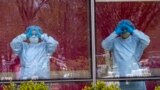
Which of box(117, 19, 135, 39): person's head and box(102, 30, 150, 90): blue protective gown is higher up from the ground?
box(117, 19, 135, 39): person's head

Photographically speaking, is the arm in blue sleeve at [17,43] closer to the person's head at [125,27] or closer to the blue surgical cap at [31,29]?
the blue surgical cap at [31,29]

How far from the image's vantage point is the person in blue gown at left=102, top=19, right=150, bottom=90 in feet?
31.0

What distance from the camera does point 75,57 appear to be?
9.52 m

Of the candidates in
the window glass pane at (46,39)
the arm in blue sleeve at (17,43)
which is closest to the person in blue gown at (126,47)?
the window glass pane at (46,39)

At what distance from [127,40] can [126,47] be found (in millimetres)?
109

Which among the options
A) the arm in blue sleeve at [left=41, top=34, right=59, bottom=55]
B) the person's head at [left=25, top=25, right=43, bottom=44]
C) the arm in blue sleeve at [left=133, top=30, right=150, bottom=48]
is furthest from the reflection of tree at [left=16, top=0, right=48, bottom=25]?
the arm in blue sleeve at [left=133, top=30, right=150, bottom=48]

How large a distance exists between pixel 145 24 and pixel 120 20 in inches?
15.8

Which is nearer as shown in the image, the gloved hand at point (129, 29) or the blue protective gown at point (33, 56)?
the blue protective gown at point (33, 56)

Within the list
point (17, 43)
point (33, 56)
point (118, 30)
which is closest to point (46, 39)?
point (33, 56)

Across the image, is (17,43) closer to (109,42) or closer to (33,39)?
(33,39)

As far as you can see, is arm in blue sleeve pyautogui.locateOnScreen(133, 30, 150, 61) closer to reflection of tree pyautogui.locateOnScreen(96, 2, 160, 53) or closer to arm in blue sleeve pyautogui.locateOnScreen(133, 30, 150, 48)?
arm in blue sleeve pyautogui.locateOnScreen(133, 30, 150, 48)

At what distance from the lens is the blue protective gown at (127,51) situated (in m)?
9.45

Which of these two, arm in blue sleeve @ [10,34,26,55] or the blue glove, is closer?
arm in blue sleeve @ [10,34,26,55]

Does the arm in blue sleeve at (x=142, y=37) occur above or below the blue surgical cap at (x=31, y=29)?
below
